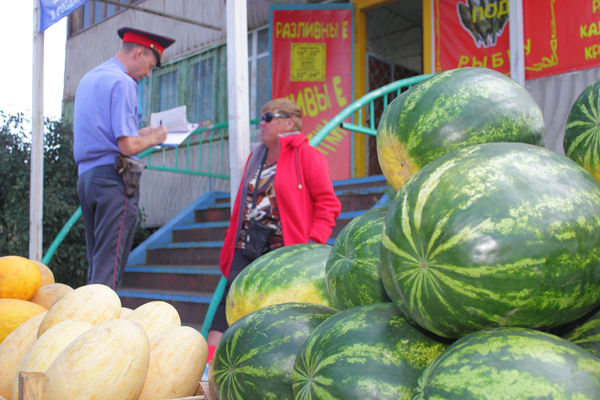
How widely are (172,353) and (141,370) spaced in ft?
0.40

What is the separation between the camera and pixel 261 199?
3438 mm

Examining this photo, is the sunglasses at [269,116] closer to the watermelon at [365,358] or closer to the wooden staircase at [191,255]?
the wooden staircase at [191,255]

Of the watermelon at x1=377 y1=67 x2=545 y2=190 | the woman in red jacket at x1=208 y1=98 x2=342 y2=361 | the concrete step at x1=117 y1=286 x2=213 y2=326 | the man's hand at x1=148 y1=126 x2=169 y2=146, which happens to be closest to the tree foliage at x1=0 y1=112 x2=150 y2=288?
the concrete step at x1=117 y1=286 x2=213 y2=326

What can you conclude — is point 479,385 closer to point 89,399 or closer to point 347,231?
point 347,231

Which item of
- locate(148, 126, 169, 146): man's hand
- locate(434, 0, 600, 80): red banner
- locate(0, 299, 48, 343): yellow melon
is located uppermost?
locate(434, 0, 600, 80): red banner

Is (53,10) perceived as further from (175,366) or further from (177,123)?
(175,366)

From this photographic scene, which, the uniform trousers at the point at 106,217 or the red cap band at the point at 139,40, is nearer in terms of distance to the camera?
the uniform trousers at the point at 106,217

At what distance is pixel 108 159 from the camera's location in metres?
3.50

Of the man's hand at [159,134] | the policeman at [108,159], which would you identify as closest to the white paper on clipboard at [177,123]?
the man's hand at [159,134]

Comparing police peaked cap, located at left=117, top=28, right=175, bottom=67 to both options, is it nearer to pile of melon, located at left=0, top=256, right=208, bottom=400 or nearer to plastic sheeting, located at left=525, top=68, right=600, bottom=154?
pile of melon, located at left=0, top=256, right=208, bottom=400

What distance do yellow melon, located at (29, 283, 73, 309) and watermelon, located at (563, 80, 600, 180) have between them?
2366mm

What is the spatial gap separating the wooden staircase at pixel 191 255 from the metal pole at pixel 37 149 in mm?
1868

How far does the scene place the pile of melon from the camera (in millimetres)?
1301

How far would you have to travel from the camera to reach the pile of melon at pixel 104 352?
1.30 metres
